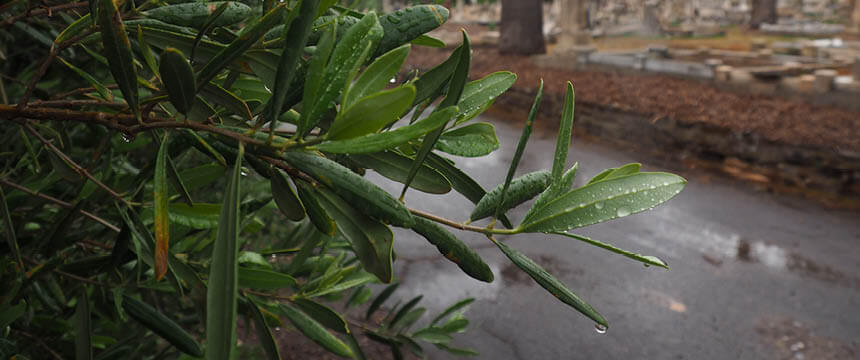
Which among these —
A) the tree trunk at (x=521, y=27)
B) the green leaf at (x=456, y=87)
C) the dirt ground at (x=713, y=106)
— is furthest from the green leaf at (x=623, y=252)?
the tree trunk at (x=521, y=27)

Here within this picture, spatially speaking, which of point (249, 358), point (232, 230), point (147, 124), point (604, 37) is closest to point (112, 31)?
point (147, 124)

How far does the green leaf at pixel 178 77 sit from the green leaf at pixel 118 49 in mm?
55

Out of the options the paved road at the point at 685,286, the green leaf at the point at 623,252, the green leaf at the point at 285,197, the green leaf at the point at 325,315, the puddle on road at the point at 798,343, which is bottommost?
the puddle on road at the point at 798,343

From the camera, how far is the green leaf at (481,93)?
2.36 ft

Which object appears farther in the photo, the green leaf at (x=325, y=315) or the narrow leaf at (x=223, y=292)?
the green leaf at (x=325, y=315)

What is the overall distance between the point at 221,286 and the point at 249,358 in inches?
85.9

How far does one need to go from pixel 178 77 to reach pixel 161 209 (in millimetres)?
142

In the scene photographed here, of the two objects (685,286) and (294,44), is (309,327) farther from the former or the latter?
(685,286)

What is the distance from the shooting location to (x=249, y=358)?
2506 mm

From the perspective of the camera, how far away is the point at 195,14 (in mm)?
746

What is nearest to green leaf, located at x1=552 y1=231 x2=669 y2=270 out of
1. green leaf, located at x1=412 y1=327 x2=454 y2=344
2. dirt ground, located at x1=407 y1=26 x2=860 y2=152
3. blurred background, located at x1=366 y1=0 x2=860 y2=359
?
blurred background, located at x1=366 y1=0 x2=860 y2=359

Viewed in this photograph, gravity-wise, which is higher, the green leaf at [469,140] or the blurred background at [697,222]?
the green leaf at [469,140]

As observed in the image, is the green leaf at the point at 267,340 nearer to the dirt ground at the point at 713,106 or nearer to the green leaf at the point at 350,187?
the green leaf at the point at 350,187

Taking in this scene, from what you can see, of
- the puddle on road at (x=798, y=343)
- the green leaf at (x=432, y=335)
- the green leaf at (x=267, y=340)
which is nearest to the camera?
the green leaf at (x=267, y=340)
